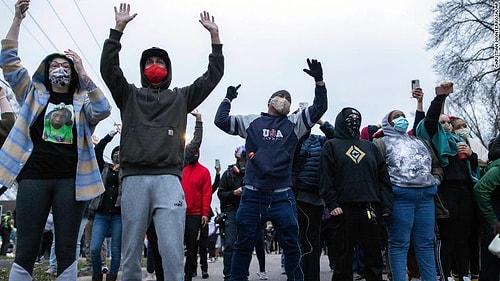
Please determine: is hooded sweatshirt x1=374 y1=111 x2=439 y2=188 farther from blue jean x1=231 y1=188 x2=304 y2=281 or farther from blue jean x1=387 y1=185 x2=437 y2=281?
blue jean x1=231 y1=188 x2=304 y2=281

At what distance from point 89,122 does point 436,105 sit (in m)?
4.32

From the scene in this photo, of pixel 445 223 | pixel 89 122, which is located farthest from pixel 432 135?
pixel 89 122

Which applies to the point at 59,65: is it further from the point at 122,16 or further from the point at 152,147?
the point at 152,147

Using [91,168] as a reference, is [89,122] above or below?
above

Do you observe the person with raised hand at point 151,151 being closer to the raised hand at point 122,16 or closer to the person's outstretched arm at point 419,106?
the raised hand at point 122,16

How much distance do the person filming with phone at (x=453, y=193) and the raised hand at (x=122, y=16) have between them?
163 inches

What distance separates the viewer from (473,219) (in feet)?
26.3

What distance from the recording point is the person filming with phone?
7578 millimetres

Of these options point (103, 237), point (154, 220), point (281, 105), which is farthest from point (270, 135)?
point (103, 237)

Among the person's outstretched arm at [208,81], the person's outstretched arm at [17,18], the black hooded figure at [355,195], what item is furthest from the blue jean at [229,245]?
the person's outstretched arm at [17,18]

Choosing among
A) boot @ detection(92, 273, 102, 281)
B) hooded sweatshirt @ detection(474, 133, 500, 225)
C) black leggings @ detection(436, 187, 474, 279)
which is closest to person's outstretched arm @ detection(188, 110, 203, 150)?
boot @ detection(92, 273, 102, 281)

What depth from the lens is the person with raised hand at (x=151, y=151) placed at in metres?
4.96

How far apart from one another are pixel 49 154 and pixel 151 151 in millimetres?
892

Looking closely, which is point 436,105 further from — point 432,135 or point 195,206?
point 195,206
